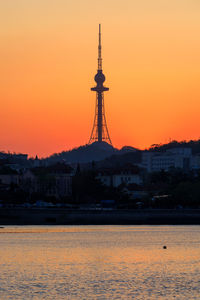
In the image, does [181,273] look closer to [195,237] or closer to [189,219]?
[195,237]

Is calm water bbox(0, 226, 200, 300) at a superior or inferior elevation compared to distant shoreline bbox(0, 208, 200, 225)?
inferior

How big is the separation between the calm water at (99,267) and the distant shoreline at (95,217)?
29872 millimetres

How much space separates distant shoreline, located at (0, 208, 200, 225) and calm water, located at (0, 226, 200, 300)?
29872 mm

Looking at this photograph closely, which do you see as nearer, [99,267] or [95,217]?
[99,267]

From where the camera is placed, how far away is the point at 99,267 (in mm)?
84000

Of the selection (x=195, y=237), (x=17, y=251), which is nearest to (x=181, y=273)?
(x=17, y=251)

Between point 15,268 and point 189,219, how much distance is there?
8518 cm

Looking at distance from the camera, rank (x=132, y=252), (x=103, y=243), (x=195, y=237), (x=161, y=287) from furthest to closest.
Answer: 1. (x=195, y=237)
2. (x=103, y=243)
3. (x=132, y=252)
4. (x=161, y=287)

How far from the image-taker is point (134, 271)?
263ft

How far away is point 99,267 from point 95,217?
78.4 meters

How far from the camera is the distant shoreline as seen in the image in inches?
6344

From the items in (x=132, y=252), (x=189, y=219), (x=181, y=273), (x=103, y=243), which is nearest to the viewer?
(x=181, y=273)

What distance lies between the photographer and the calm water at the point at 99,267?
67625mm

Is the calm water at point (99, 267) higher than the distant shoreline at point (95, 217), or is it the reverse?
the distant shoreline at point (95, 217)
